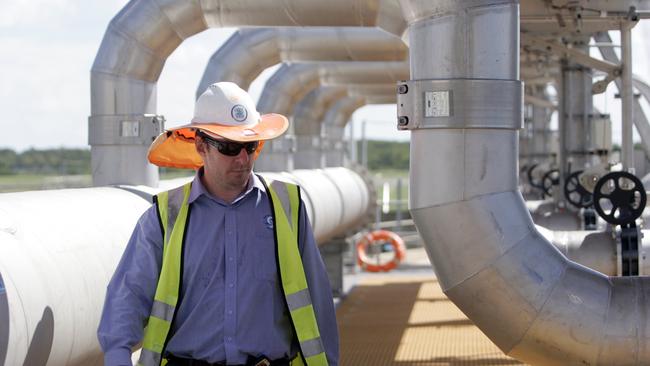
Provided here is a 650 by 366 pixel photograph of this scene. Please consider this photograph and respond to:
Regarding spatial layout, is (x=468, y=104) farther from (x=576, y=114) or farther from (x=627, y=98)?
(x=576, y=114)

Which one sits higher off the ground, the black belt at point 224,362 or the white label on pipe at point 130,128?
the white label on pipe at point 130,128

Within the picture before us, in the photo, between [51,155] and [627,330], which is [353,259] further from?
[51,155]

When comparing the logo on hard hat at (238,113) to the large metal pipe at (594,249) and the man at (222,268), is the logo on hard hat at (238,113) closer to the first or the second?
the man at (222,268)

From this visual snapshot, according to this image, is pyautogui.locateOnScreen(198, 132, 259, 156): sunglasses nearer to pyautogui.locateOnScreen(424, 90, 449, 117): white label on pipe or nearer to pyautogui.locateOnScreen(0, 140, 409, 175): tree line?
pyautogui.locateOnScreen(424, 90, 449, 117): white label on pipe

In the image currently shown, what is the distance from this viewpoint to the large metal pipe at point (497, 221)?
4305mm

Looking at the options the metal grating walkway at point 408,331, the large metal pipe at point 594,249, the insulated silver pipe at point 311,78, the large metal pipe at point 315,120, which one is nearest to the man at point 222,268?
the large metal pipe at point 594,249

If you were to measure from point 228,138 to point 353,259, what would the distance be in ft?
48.1

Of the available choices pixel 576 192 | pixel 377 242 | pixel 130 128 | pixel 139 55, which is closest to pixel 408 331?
pixel 576 192

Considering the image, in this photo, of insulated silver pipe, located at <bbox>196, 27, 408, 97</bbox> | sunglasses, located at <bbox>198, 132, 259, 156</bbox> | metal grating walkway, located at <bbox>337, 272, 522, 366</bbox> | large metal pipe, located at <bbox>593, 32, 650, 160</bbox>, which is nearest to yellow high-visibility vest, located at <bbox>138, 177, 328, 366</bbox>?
sunglasses, located at <bbox>198, 132, 259, 156</bbox>

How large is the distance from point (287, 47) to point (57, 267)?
21.7 ft

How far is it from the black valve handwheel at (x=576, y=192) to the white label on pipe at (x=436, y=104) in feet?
17.8

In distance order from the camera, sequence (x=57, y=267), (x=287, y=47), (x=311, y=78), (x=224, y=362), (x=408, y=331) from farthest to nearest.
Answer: (x=311, y=78) → (x=287, y=47) → (x=408, y=331) → (x=57, y=267) → (x=224, y=362)

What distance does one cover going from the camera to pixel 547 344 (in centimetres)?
437

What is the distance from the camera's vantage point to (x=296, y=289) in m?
3.34
